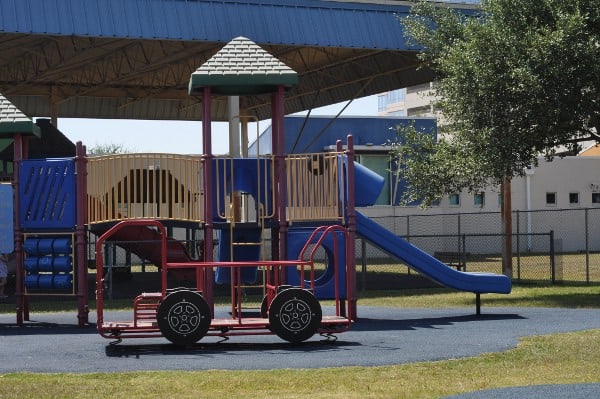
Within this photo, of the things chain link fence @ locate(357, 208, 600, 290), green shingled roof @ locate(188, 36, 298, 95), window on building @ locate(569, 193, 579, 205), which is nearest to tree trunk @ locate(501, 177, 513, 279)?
chain link fence @ locate(357, 208, 600, 290)

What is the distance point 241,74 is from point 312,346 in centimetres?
520

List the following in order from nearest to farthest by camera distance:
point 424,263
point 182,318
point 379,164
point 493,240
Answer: point 182,318 < point 424,263 < point 379,164 < point 493,240

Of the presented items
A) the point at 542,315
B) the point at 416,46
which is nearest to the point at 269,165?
the point at 542,315

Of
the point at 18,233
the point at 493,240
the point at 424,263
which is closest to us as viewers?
the point at 18,233

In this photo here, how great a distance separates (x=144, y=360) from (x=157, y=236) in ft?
41.3

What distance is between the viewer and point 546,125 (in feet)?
85.2

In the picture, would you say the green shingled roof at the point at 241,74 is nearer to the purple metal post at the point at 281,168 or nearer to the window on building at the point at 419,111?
the purple metal post at the point at 281,168

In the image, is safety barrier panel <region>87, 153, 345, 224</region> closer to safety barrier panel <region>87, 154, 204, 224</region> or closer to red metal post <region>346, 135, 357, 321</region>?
safety barrier panel <region>87, 154, 204, 224</region>

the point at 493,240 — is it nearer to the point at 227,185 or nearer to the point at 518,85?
the point at 518,85

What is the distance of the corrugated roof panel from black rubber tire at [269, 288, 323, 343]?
48.9 ft

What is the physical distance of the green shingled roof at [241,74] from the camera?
18969mm

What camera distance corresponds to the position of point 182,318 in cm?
1619

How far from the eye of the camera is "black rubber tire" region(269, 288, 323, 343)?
16438 millimetres

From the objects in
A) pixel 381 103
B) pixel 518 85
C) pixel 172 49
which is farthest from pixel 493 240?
pixel 381 103
